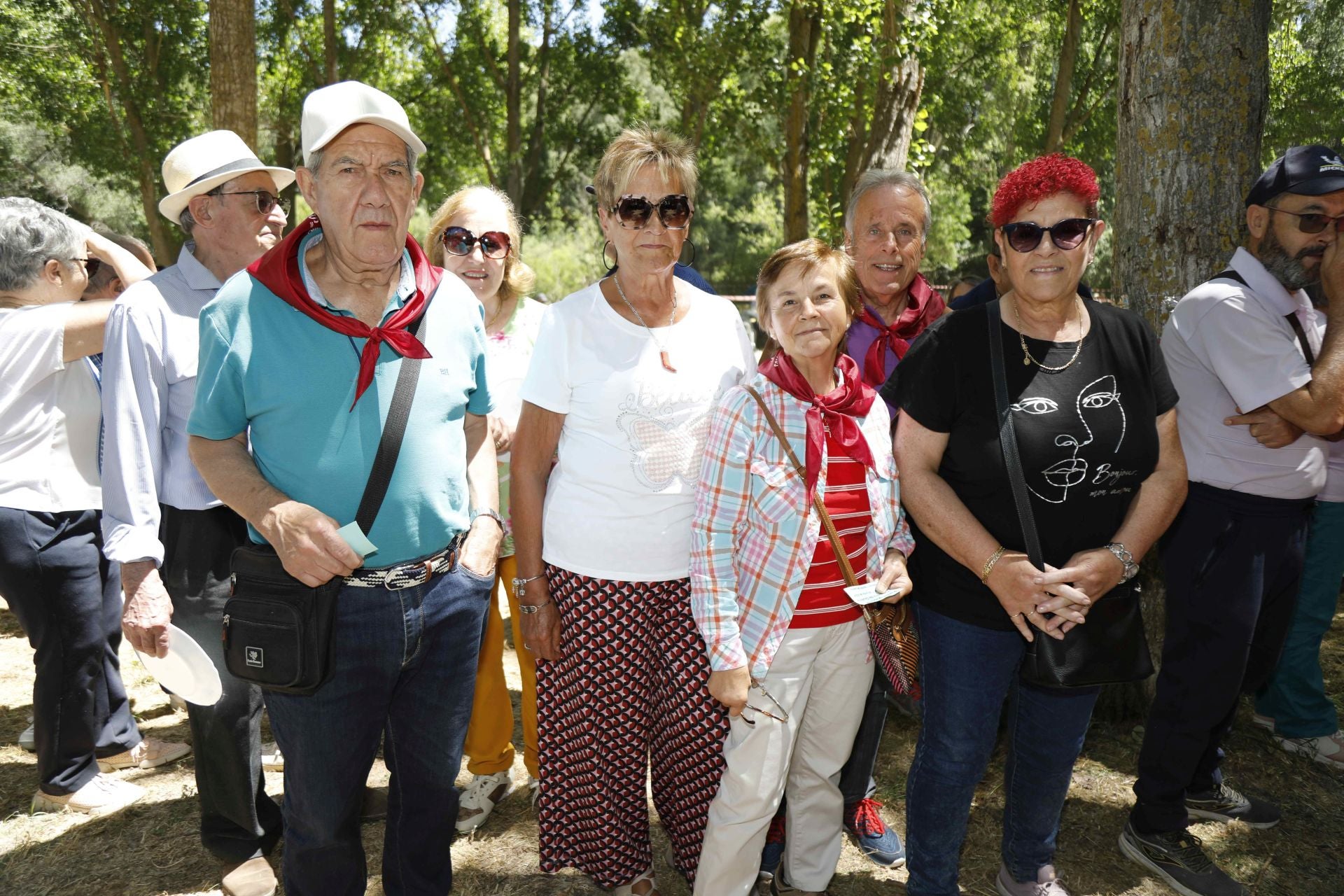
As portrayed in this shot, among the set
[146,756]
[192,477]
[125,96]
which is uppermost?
[125,96]

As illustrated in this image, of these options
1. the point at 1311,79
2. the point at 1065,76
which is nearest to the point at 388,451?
the point at 1065,76

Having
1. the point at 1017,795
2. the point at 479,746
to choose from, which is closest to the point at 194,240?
the point at 479,746

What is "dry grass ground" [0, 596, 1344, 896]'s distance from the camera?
3217mm

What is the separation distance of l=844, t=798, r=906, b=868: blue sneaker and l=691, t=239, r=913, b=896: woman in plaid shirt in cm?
74

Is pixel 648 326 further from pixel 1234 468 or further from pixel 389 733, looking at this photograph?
pixel 1234 468

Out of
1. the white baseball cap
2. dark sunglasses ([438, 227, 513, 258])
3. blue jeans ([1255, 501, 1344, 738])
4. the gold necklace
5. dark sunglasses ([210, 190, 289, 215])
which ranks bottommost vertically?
blue jeans ([1255, 501, 1344, 738])

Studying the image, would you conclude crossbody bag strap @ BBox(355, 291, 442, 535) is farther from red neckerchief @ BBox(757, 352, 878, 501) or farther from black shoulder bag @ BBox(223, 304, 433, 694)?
red neckerchief @ BBox(757, 352, 878, 501)

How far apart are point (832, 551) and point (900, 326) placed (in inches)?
43.6

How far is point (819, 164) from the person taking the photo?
12.4 m

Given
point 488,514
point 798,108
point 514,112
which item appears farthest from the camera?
point 514,112

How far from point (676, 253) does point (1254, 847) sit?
2941 millimetres

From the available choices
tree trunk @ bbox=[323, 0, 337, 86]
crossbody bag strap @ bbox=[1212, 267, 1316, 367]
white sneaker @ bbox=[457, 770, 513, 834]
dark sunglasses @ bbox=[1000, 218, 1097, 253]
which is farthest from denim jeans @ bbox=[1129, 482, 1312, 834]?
tree trunk @ bbox=[323, 0, 337, 86]

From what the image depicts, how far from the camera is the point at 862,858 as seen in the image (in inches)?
132

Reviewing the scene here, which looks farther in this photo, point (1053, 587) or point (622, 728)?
point (622, 728)
